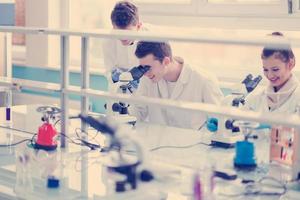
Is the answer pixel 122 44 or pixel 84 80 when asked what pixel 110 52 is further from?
pixel 84 80

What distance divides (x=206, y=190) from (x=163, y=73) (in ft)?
4.84

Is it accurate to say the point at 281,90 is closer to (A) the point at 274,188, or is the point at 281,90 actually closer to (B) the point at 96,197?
(A) the point at 274,188

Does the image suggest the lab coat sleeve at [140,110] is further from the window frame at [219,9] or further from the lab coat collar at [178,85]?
the window frame at [219,9]

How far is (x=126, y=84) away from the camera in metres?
2.58

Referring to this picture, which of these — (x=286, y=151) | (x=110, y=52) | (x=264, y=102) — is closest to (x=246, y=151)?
(x=286, y=151)

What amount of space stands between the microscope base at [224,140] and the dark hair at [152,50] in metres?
0.67

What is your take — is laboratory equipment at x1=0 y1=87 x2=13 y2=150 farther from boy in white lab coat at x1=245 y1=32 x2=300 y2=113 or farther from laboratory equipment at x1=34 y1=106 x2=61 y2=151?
boy in white lab coat at x1=245 y1=32 x2=300 y2=113

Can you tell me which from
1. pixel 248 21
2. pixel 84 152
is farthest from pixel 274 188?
pixel 248 21

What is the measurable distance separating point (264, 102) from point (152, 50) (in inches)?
24.5

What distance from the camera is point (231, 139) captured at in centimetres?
248

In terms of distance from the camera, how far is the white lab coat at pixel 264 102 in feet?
8.78

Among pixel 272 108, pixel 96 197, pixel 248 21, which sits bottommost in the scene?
pixel 96 197

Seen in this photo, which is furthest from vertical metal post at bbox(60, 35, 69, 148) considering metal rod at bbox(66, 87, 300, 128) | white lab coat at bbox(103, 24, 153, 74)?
white lab coat at bbox(103, 24, 153, 74)

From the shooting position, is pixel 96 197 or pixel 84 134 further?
pixel 84 134
